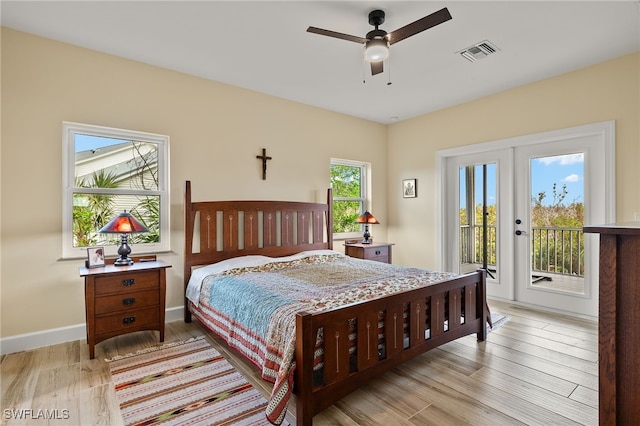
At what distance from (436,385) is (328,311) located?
1011 millimetres

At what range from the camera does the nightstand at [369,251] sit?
454 centimetres

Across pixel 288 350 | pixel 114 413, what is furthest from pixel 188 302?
pixel 288 350

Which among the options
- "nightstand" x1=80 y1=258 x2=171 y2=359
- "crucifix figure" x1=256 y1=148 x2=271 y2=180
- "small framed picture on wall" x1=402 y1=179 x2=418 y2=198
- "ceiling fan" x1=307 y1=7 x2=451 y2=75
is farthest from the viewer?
"small framed picture on wall" x1=402 y1=179 x2=418 y2=198

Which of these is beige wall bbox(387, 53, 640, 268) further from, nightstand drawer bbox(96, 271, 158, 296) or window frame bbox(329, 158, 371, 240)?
nightstand drawer bbox(96, 271, 158, 296)

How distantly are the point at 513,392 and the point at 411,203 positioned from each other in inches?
134

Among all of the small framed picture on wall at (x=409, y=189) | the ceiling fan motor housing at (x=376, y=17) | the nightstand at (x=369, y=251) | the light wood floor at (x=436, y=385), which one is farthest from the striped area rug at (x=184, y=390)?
the small framed picture on wall at (x=409, y=189)

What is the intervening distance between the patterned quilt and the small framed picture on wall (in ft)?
6.73

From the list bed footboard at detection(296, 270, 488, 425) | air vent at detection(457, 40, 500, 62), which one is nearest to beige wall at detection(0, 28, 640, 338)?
air vent at detection(457, 40, 500, 62)

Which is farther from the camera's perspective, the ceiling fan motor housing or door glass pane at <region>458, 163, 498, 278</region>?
door glass pane at <region>458, 163, 498, 278</region>

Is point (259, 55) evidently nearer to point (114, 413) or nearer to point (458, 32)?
point (458, 32)

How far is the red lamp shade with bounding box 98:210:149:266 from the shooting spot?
2.81 metres

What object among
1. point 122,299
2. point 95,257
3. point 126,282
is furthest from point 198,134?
point 122,299

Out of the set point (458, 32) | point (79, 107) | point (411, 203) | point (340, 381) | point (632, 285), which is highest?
point (458, 32)

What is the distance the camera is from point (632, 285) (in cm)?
105
